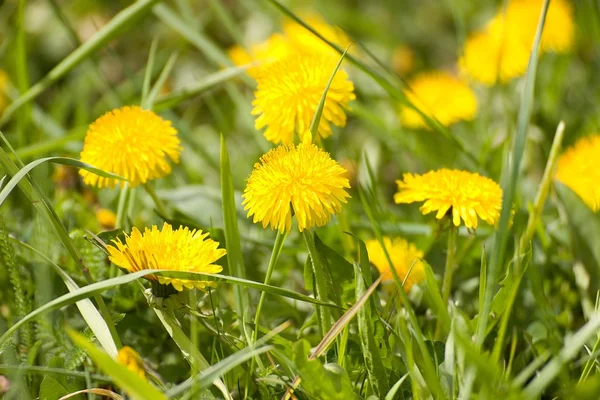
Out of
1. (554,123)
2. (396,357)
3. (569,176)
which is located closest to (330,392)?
(396,357)

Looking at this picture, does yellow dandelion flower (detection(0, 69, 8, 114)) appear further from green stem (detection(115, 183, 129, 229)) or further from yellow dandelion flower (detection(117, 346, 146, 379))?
yellow dandelion flower (detection(117, 346, 146, 379))

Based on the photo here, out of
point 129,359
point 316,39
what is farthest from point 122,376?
point 316,39

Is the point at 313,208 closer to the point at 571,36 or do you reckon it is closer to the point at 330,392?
the point at 330,392

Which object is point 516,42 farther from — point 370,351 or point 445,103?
point 370,351

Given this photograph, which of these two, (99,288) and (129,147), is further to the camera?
(129,147)

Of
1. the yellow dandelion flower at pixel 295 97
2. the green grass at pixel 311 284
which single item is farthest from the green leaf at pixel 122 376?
the yellow dandelion flower at pixel 295 97

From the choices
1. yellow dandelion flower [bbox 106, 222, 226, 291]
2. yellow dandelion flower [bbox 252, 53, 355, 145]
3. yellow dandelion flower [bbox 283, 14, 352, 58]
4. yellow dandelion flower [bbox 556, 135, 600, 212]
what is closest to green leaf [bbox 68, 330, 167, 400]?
yellow dandelion flower [bbox 106, 222, 226, 291]

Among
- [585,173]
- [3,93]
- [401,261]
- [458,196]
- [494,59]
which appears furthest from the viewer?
[3,93]

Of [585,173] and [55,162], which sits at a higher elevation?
[55,162]
